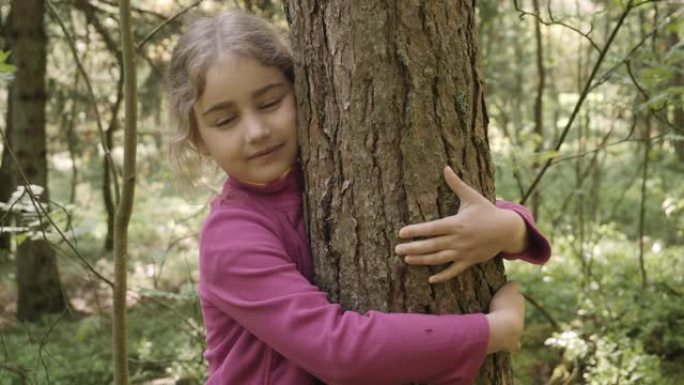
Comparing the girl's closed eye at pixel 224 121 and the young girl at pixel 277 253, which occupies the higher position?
the girl's closed eye at pixel 224 121

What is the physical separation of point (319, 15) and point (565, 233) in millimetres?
6701

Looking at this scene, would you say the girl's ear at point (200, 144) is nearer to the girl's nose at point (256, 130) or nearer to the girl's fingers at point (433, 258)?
the girl's nose at point (256, 130)

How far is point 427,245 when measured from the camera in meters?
1.46

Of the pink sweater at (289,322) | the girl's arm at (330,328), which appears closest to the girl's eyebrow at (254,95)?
the pink sweater at (289,322)

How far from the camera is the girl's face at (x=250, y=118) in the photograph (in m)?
1.64

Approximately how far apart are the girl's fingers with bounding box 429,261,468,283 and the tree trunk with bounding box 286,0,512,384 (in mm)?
26

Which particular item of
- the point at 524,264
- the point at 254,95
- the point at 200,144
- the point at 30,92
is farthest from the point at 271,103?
the point at 524,264

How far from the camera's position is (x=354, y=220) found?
1.54 meters

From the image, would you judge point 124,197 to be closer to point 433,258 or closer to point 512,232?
point 433,258

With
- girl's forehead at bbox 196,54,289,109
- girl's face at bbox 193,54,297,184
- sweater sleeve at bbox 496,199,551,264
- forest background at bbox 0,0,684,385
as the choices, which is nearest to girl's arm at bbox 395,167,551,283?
sweater sleeve at bbox 496,199,551,264

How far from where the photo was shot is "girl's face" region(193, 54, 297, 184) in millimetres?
1641

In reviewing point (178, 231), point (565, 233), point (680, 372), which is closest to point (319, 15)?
point (680, 372)

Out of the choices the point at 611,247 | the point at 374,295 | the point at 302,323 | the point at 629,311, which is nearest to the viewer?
the point at 302,323

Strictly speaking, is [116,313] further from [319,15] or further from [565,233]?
[565,233]
